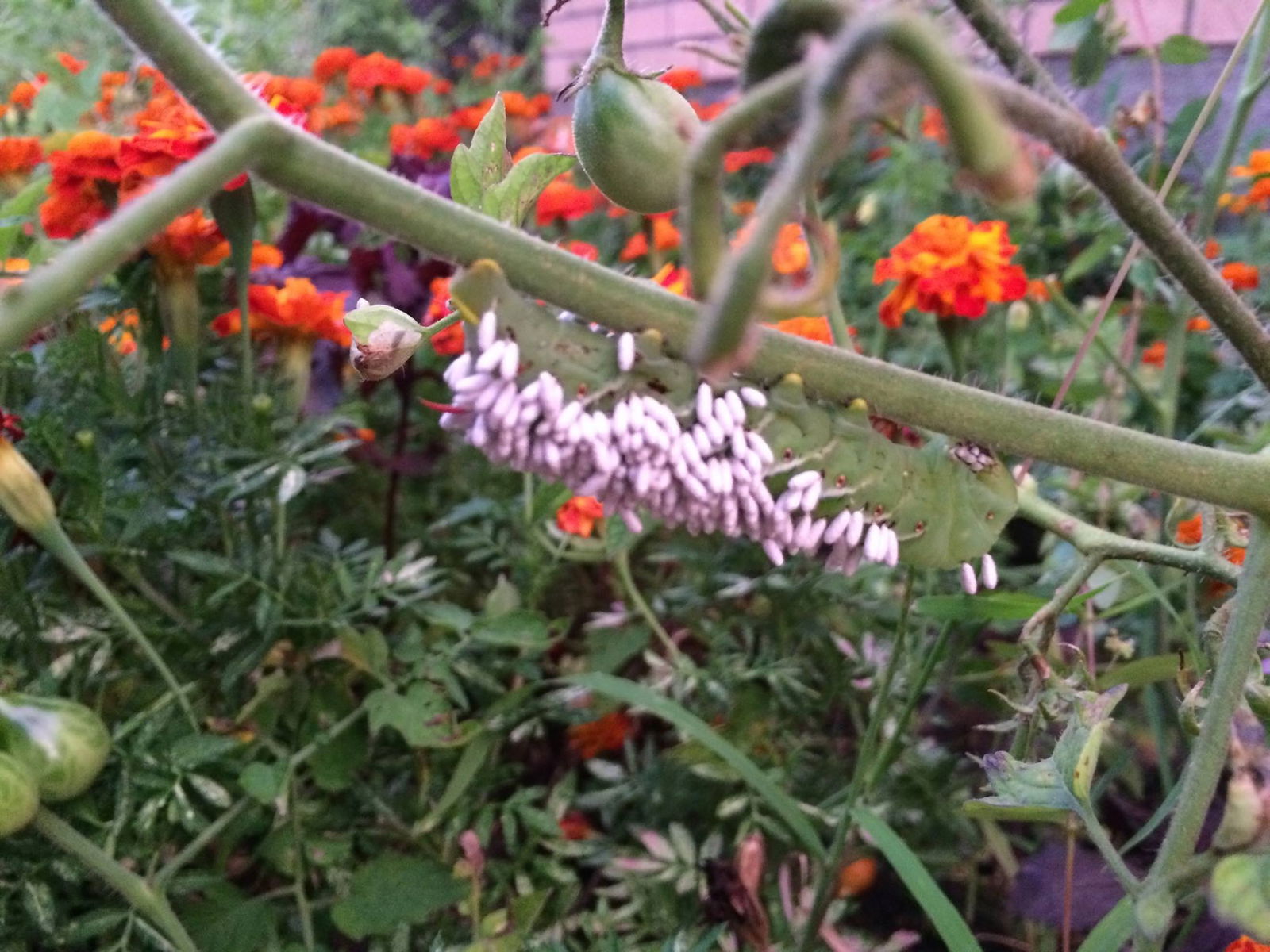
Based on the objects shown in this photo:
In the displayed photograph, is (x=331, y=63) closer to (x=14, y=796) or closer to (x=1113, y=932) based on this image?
(x=14, y=796)

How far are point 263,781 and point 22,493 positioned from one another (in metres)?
0.23

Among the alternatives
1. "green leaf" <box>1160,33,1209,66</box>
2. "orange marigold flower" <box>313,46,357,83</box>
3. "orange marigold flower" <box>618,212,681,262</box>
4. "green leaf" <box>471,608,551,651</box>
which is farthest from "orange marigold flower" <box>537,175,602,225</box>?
"orange marigold flower" <box>313,46,357,83</box>

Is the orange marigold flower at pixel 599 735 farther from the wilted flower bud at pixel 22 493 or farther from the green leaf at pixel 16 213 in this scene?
the green leaf at pixel 16 213

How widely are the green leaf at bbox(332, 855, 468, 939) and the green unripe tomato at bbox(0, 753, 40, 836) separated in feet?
0.67

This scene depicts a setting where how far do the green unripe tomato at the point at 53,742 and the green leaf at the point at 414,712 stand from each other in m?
0.17

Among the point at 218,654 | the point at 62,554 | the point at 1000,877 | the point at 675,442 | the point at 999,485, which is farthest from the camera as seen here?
the point at 1000,877

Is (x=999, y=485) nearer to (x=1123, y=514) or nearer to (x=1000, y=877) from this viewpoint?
(x=1123, y=514)

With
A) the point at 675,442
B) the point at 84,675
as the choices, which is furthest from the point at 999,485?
the point at 84,675

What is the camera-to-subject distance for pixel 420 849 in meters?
0.79

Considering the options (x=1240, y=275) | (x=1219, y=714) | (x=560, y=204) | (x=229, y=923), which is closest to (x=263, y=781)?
(x=229, y=923)

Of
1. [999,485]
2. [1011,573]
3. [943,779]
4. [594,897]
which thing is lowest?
[594,897]

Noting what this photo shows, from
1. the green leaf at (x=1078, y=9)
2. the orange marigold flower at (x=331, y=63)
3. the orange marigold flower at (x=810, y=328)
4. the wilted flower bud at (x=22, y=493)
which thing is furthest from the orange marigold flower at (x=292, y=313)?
the orange marigold flower at (x=331, y=63)

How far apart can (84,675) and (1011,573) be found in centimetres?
75

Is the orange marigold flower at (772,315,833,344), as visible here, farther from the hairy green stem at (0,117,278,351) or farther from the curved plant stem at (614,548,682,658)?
the hairy green stem at (0,117,278,351)
